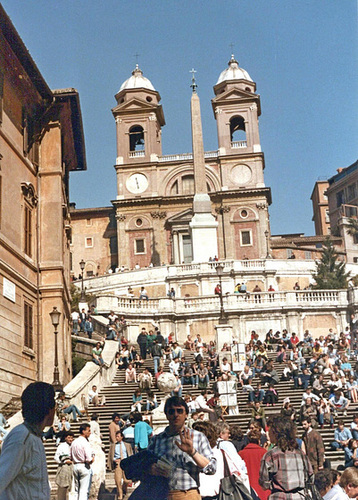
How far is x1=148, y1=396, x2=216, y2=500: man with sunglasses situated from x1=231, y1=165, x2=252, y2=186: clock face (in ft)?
212

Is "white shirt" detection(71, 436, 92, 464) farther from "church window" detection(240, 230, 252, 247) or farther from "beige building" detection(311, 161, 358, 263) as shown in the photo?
"beige building" detection(311, 161, 358, 263)

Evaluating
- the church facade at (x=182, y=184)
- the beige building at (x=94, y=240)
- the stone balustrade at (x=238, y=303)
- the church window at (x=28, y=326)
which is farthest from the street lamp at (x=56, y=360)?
the beige building at (x=94, y=240)

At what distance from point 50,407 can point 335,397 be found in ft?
61.2

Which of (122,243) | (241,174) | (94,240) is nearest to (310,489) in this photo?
(122,243)

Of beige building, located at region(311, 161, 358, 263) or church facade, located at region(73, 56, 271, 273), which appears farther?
beige building, located at region(311, 161, 358, 263)

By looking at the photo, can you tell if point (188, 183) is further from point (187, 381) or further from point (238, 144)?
point (187, 381)

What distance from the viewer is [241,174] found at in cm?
7088

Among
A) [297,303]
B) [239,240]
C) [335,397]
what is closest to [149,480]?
[335,397]

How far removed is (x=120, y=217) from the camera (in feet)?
232

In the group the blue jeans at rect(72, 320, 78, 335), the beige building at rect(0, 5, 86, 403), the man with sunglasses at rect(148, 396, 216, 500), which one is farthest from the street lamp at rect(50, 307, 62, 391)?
the man with sunglasses at rect(148, 396, 216, 500)

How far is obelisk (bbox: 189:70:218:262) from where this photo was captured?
5831 centimetres

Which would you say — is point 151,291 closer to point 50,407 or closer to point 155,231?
point 155,231

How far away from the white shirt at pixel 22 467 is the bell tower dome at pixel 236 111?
6696 centimetres

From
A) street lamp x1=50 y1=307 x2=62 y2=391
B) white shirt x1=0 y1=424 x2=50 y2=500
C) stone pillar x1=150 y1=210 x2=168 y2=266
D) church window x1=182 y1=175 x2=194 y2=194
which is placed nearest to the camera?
white shirt x1=0 y1=424 x2=50 y2=500
